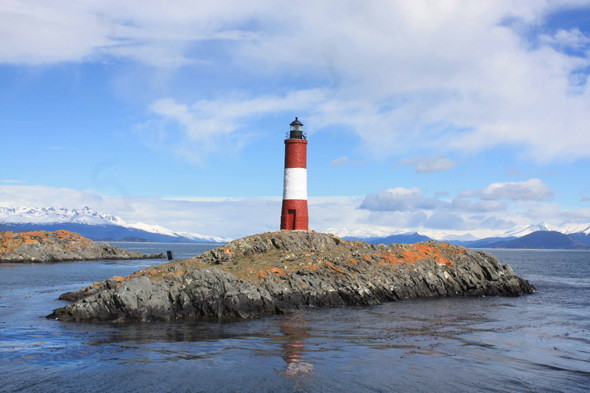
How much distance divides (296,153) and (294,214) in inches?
226

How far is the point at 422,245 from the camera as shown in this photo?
4097 centimetres

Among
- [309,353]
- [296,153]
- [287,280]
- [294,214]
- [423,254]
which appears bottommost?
[309,353]

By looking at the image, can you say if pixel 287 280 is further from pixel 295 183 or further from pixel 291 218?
pixel 295 183

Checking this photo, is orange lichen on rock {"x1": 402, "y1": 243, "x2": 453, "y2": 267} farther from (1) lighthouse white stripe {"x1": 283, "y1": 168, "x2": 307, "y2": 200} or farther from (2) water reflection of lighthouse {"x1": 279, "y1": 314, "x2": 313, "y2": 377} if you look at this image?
(2) water reflection of lighthouse {"x1": 279, "y1": 314, "x2": 313, "y2": 377}

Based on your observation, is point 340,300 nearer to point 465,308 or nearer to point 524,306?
point 465,308

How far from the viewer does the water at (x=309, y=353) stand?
46.5ft

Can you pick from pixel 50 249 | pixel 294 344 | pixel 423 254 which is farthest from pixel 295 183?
pixel 50 249

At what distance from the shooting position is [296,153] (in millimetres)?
40594

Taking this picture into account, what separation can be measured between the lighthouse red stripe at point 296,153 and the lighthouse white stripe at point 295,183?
1.57ft

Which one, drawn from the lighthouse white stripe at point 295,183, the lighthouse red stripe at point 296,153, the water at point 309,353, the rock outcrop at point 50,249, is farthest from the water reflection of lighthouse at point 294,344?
the rock outcrop at point 50,249

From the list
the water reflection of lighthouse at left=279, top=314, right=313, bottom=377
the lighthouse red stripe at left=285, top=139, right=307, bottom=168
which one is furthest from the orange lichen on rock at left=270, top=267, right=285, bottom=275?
the lighthouse red stripe at left=285, top=139, right=307, bottom=168

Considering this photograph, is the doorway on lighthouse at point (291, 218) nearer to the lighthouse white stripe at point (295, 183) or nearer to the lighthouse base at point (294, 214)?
the lighthouse base at point (294, 214)

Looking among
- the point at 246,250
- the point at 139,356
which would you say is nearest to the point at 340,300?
the point at 246,250

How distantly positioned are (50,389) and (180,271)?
16671 millimetres
